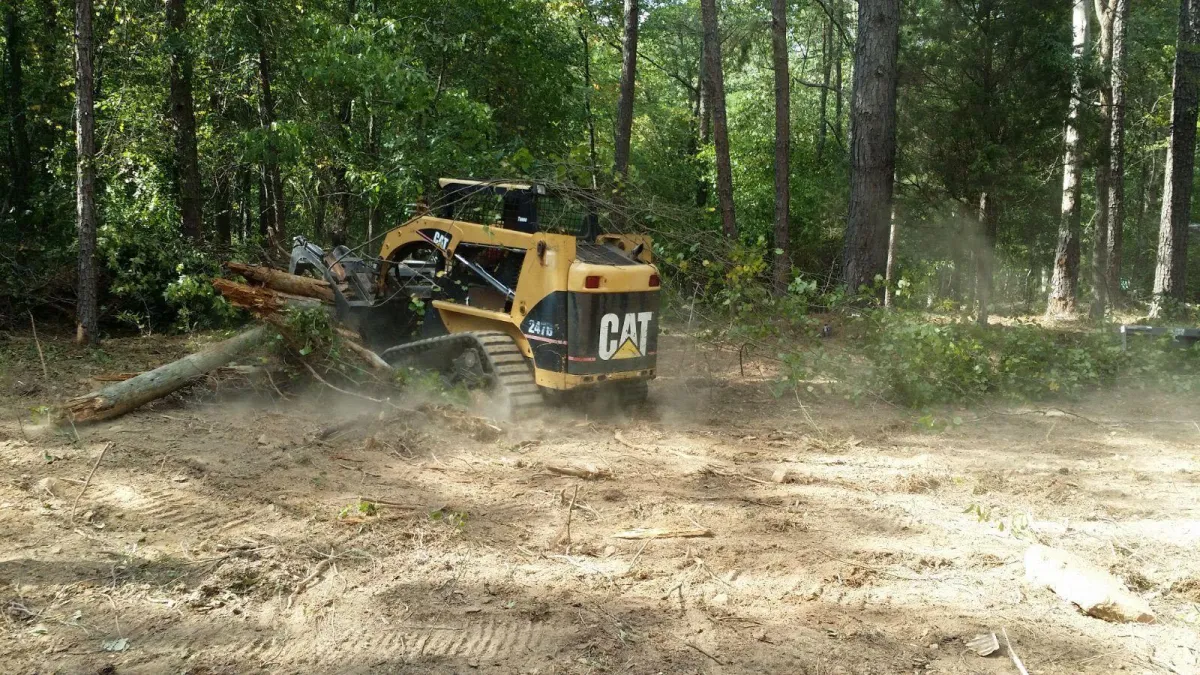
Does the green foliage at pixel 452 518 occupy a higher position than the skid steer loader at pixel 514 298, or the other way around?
the skid steer loader at pixel 514 298

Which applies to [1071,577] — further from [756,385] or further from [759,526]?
[756,385]

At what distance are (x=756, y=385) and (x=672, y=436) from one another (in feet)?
9.27

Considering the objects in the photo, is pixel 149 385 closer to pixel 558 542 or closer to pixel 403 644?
pixel 558 542

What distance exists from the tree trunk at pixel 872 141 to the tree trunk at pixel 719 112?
2619mm

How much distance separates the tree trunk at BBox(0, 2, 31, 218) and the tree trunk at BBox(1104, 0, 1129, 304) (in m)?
17.8

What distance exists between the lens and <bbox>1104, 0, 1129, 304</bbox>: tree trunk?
57.5 ft

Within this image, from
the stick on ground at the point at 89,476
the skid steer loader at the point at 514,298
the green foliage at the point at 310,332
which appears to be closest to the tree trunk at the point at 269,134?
the skid steer loader at the point at 514,298

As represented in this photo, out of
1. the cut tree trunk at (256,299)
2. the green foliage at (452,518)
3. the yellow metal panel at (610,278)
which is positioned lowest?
the green foliage at (452,518)

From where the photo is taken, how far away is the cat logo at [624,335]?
8719 millimetres

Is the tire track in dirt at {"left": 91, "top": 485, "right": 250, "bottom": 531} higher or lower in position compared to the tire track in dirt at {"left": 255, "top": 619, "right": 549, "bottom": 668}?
higher

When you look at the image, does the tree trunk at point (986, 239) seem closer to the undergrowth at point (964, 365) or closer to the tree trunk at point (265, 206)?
the undergrowth at point (964, 365)

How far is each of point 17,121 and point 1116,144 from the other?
751 inches

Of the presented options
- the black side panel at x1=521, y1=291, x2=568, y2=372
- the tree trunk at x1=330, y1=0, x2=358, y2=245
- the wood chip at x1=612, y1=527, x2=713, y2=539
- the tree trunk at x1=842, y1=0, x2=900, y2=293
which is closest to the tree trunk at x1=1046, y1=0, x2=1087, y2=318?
the tree trunk at x1=842, y1=0, x2=900, y2=293

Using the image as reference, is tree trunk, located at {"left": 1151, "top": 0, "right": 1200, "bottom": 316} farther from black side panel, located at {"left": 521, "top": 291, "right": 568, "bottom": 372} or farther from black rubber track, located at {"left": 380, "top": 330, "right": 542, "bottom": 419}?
black rubber track, located at {"left": 380, "top": 330, "right": 542, "bottom": 419}
